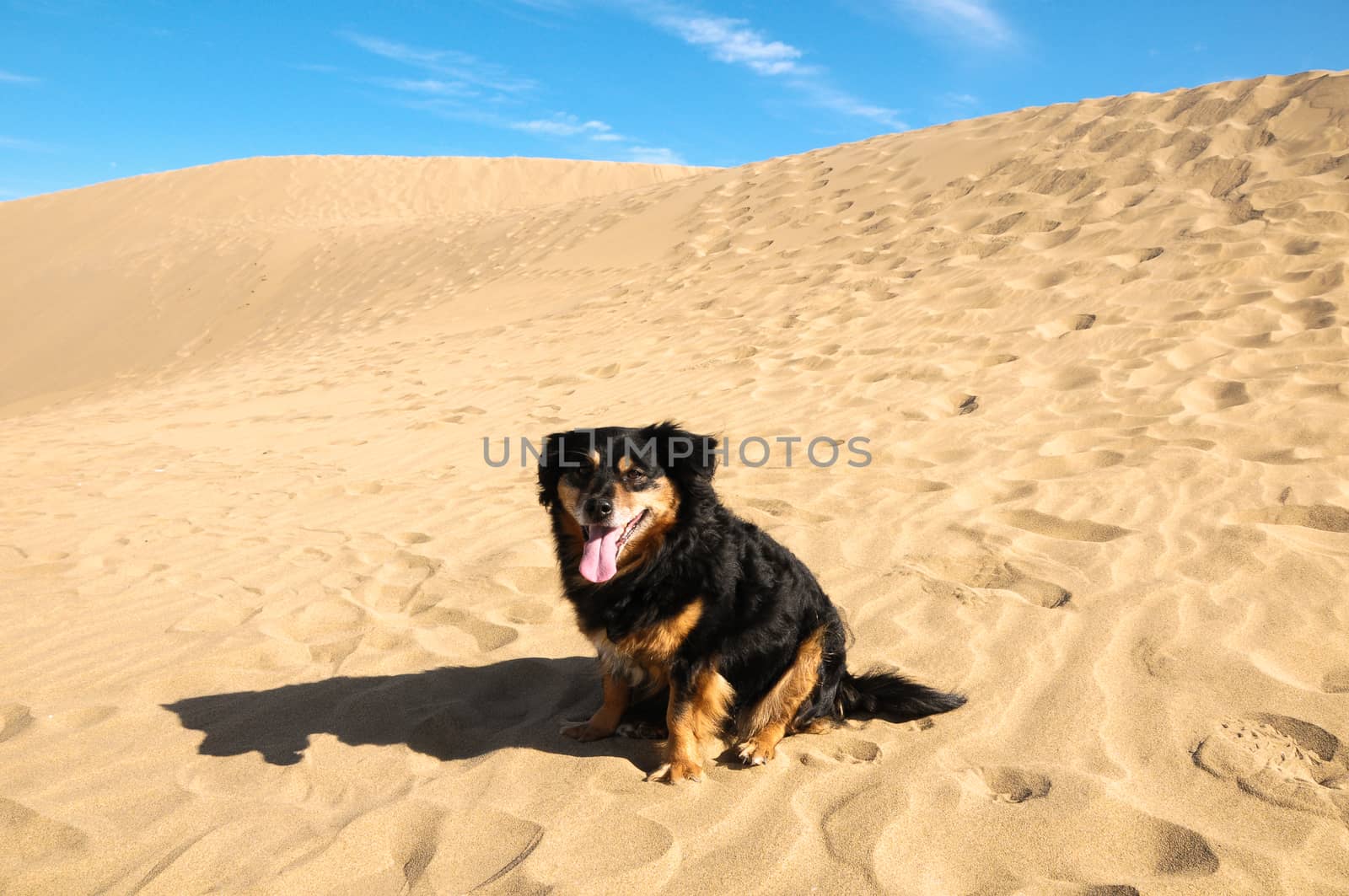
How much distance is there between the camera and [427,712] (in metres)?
3.10

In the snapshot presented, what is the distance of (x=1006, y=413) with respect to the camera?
5945 millimetres

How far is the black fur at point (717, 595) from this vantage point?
2.76m

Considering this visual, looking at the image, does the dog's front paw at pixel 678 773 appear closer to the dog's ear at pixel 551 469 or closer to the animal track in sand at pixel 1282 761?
the dog's ear at pixel 551 469

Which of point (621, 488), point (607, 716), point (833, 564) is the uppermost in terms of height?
point (621, 488)

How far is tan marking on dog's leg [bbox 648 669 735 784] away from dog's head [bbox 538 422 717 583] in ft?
1.42

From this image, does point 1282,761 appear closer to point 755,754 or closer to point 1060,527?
point 755,754

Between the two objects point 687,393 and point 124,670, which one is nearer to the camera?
point 124,670

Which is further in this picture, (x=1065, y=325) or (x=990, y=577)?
(x=1065, y=325)

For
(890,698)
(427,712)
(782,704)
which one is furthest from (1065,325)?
(427,712)

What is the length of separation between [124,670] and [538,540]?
1.97 meters

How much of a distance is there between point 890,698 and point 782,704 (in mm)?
367

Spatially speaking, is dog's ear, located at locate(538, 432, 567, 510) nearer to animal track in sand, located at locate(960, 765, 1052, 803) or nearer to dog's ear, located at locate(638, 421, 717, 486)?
dog's ear, located at locate(638, 421, 717, 486)

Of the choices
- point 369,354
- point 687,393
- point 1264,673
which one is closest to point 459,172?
point 369,354

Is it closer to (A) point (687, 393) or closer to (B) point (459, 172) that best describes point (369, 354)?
(A) point (687, 393)
